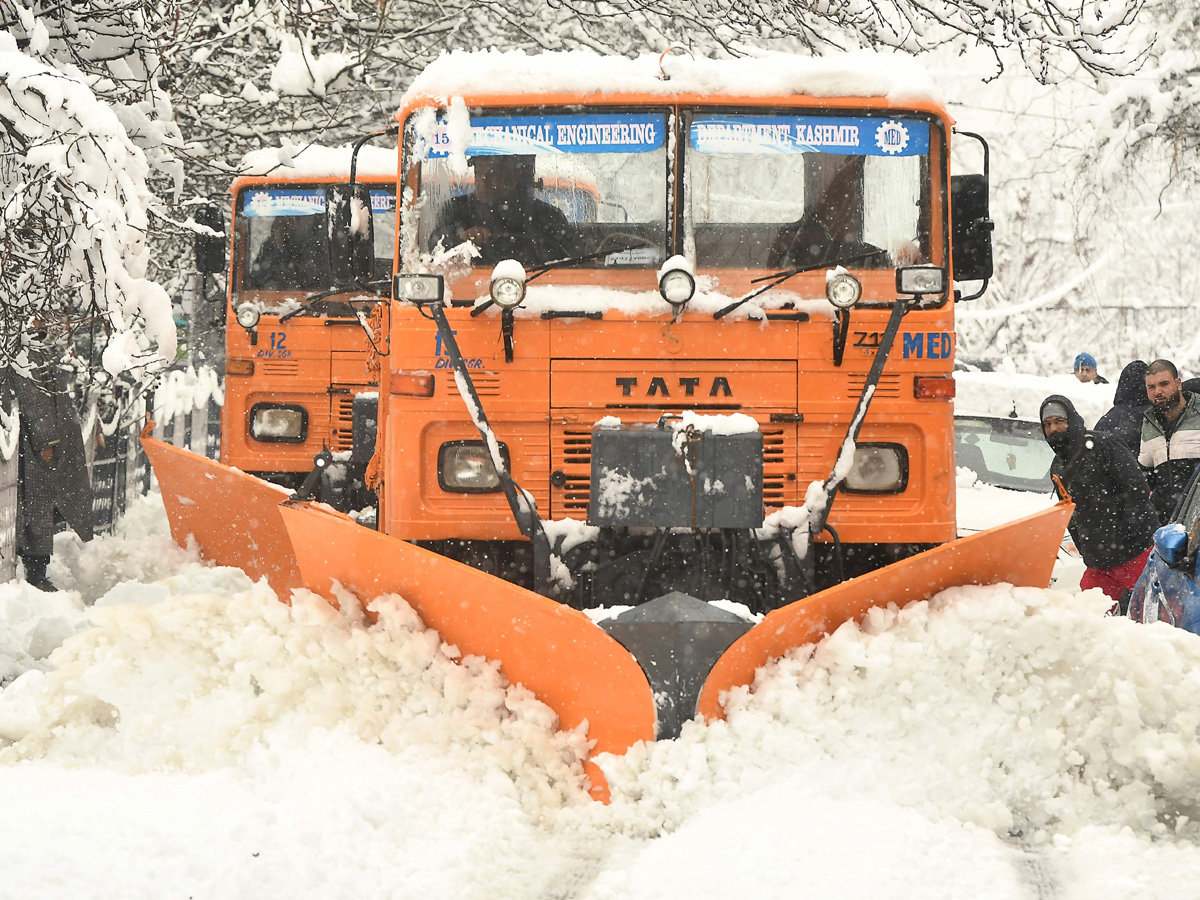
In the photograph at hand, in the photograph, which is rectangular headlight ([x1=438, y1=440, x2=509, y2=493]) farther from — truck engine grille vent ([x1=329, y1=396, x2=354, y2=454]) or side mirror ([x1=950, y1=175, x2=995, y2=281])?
truck engine grille vent ([x1=329, y1=396, x2=354, y2=454])

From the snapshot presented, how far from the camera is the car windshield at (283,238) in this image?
32.2 feet

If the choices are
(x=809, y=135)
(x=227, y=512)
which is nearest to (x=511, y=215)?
(x=809, y=135)

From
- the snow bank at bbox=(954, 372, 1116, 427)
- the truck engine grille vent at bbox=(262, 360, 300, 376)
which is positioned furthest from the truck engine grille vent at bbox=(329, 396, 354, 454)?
the snow bank at bbox=(954, 372, 1116, 427)

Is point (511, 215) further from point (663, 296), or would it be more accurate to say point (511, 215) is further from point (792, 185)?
point (792, 185)

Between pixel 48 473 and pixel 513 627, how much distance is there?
15.6ft

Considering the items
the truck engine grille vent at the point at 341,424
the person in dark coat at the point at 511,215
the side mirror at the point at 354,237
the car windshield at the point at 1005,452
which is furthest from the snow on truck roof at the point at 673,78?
the car windshield at the point at 1005,452

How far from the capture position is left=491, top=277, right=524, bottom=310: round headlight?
496cm

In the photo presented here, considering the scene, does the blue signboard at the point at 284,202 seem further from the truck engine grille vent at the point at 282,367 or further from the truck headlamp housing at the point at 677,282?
the truck headlamp housing at the point at 677,282

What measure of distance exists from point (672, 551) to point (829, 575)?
2.67ft

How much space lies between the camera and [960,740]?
13.5ft

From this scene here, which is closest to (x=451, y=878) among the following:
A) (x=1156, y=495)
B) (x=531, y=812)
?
(x=531, y=812)

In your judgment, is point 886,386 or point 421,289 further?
point 886,386

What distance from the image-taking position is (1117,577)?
7.31 metres

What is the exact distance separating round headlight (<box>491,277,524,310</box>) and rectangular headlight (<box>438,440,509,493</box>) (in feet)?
2.31
